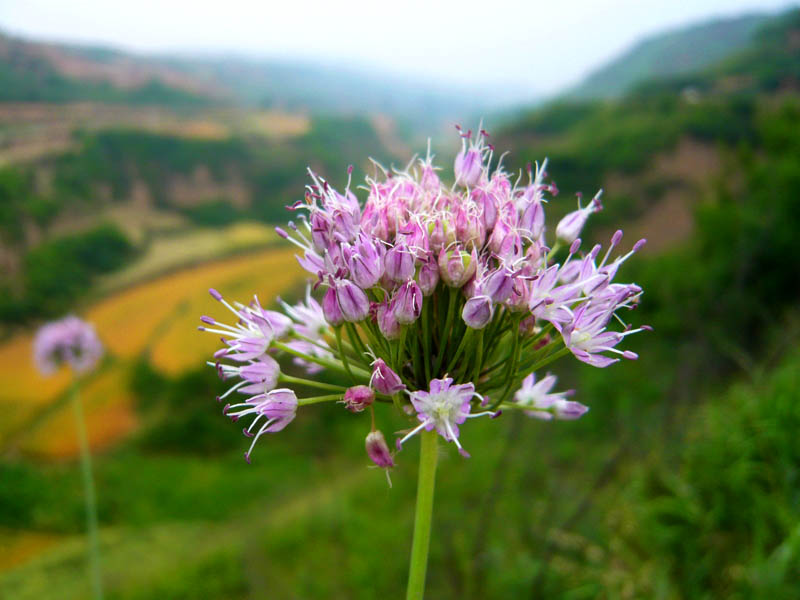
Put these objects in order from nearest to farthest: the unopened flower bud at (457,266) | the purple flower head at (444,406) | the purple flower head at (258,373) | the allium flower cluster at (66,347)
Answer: the purple flower head at (444,406)
the unopened flower bud at (457,266)
the purple flower head at (258,373)
the allium flower cluster at (66,347)

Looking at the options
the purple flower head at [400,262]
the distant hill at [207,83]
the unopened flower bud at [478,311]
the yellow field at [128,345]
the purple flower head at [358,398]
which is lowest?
the yellow field at [128,345]

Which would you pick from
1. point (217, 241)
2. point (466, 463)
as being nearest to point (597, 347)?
point (466, 463)

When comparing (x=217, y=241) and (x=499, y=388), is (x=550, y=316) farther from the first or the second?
(x=217, y=241)

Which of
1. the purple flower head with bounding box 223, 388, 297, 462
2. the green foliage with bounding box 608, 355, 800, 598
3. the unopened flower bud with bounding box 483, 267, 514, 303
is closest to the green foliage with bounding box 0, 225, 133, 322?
the green foliage with bounding box 608, 355, 800, 598

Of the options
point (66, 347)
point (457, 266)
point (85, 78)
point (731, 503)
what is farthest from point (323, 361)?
point (85, 78)

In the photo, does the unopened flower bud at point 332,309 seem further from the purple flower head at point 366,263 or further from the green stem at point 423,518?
the green stem at point 423,518

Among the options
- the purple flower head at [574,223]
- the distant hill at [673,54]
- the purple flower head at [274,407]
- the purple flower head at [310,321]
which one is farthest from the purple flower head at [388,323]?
the distant hill at [673,54]

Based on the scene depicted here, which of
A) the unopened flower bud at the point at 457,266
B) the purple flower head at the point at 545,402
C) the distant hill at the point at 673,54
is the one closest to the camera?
the unopened flower bud at the point at 457,266
